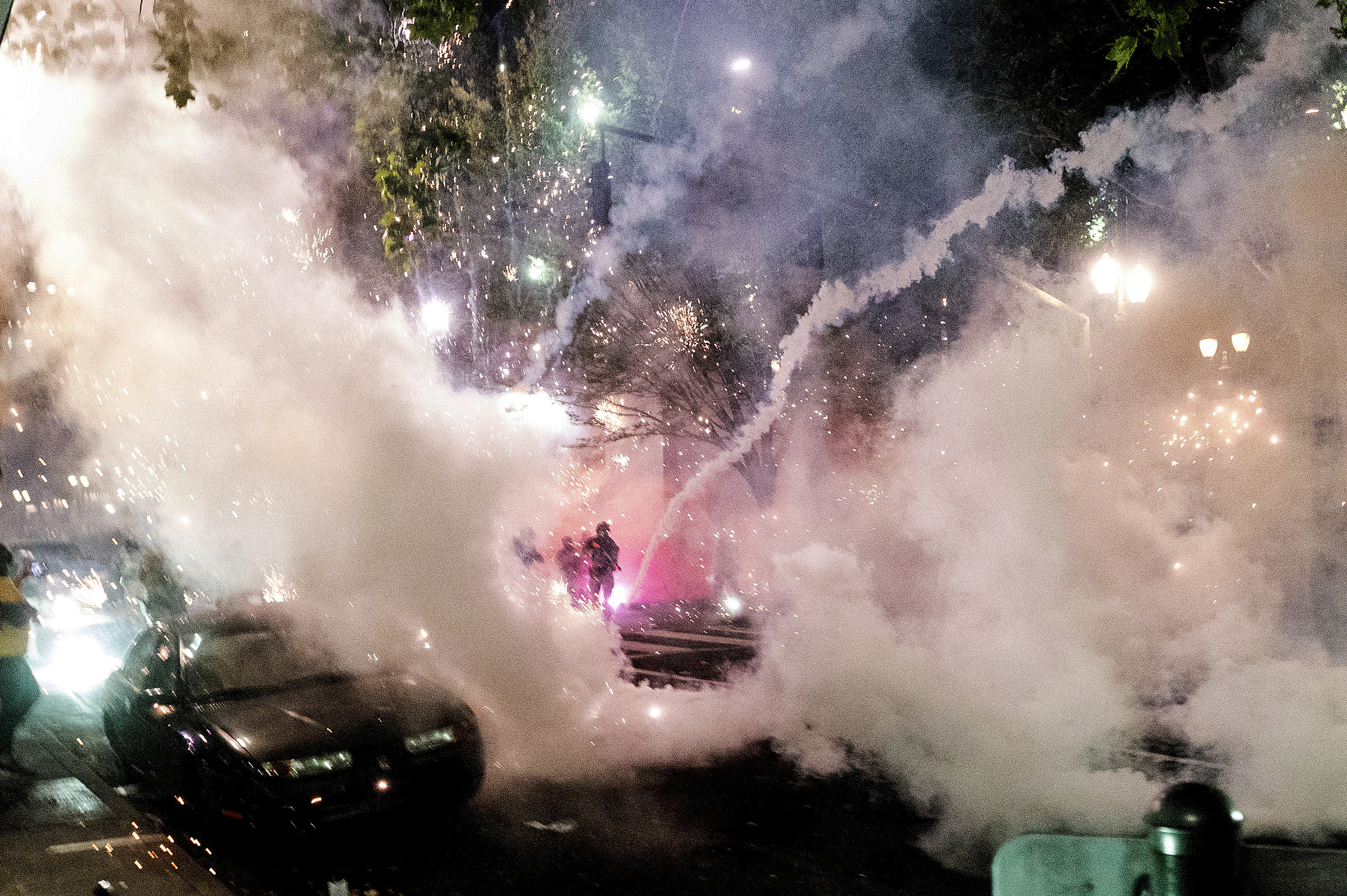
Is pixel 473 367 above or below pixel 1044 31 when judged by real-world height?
above

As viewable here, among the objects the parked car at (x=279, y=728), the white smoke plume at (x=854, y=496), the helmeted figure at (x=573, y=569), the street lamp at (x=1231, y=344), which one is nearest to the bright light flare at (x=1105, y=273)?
the white smoke plume at (x=854, y=496)

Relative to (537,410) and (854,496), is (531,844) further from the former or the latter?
(537,410)

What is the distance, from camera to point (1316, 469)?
35.1 ft

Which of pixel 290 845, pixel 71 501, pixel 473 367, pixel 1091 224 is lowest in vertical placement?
pixel 290 845

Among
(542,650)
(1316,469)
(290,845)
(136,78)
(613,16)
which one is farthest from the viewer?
(1316,469)

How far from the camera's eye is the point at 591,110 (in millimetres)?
10438

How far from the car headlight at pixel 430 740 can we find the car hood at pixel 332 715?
0.04m

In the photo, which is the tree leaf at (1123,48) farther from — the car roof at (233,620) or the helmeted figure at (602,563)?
the helmeted figure at (602,563)

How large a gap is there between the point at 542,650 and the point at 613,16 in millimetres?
6624

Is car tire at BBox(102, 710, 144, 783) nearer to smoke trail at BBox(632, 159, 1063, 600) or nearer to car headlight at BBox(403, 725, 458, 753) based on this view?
car headlight at BBox(403, 725, 458, 753)

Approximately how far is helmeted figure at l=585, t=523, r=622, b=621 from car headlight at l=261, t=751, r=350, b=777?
7.41 m

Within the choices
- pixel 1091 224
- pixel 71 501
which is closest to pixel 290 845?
pixel 1091 224

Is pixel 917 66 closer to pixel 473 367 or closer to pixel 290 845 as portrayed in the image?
pixel 290 845

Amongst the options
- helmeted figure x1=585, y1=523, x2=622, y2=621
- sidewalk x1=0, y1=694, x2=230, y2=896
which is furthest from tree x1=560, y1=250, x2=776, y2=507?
sidewalk x1=0, y1=694, x2=230, y2=896
